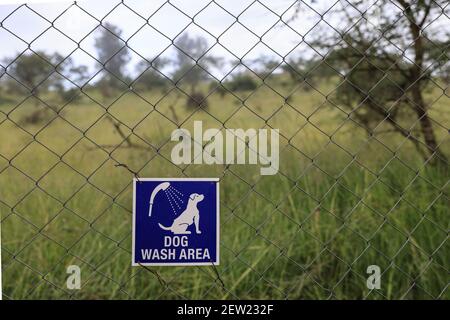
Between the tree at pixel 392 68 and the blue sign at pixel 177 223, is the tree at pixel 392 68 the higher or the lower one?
the higher one

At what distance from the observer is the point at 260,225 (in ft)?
6.23

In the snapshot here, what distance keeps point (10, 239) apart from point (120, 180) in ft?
1.75

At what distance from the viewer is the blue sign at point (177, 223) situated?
1.40 metres

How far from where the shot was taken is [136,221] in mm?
1397

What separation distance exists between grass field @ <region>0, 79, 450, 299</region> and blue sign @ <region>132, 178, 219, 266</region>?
460 millimetres

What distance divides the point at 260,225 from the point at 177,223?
0.55 m

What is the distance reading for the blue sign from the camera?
1399 mm

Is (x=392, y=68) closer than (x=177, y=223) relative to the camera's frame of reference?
No

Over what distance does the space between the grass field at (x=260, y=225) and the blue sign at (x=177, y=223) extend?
Answer: 460mm

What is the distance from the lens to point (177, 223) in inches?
55.6

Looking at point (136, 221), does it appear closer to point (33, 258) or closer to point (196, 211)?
point (196, 211)

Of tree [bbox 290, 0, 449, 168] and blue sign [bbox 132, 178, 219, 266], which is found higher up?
tree [bbox 290, 0, 449, 168]
